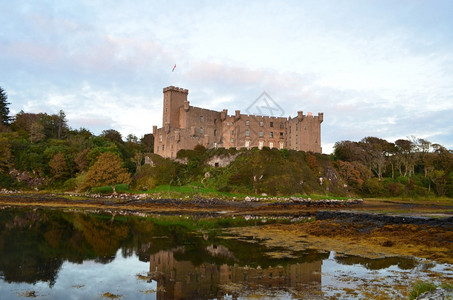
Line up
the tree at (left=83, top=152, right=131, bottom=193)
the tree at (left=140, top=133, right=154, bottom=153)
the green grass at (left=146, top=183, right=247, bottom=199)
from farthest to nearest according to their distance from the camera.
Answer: the tree at (left=140, top=133, right=154, bottom=153), the tree at (left=83, top=152, right=131, bottom=193), the green grass at (left=146, top=183, right=247, bottom=199)

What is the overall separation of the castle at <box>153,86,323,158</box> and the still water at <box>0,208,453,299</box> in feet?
124

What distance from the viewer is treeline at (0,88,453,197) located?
4675 cm

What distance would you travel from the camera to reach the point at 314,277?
10.4m

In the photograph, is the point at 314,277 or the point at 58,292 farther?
the point at 314,277

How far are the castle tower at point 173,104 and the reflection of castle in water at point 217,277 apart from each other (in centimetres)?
4525

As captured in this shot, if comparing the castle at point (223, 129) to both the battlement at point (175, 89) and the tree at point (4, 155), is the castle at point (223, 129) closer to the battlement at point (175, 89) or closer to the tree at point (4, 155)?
the battlement at point (175, 89)

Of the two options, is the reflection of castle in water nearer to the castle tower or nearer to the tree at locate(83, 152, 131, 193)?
the tree at locate(83, 152, 131, 193)

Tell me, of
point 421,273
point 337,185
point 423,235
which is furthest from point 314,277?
point 337,185

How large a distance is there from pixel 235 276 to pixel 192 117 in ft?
156

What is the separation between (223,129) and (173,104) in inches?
396

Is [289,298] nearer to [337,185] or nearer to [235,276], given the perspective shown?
[235,276]

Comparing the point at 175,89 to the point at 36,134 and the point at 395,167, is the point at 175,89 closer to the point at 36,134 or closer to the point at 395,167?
the point at 36,134

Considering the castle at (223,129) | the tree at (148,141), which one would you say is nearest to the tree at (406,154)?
the castle at (223,129)

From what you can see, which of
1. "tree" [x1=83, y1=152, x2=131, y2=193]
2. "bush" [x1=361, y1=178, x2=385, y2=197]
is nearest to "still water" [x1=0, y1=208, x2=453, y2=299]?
"tree" [x1=83, y1=152, x2=131, y2=193]
